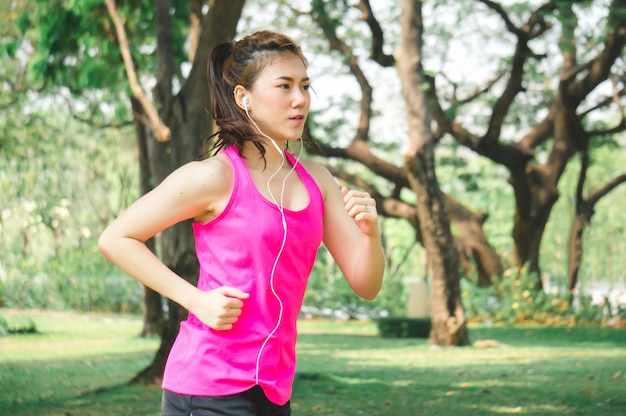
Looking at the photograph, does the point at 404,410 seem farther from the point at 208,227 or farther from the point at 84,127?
the point at 84,127

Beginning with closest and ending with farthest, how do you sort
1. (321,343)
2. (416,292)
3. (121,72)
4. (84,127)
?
(121,72)
(321,343)
(416,292)
(84,127)

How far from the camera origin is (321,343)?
46.2 ft

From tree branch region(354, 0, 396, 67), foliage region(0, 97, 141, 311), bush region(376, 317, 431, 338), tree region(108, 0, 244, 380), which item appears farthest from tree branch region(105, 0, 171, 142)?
foliage region(0, 97, 141, 311)

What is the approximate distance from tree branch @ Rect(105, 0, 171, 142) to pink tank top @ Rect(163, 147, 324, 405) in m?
5.95

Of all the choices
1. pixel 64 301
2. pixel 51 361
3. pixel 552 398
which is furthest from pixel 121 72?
pixel 64 301

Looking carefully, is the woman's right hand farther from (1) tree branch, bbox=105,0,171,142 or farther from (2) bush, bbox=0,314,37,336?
(2) bush, bbox=0,314,37,336

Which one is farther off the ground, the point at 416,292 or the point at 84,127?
the point at 84,127

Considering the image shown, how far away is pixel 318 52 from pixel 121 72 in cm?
934

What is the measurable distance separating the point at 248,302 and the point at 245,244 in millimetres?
145

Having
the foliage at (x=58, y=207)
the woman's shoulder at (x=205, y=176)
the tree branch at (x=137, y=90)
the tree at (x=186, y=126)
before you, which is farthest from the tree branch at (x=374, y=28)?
the woman's shoulder at (x=205, y=176)

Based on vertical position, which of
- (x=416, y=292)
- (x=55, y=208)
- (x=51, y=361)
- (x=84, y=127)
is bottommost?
(x=51, y=361)

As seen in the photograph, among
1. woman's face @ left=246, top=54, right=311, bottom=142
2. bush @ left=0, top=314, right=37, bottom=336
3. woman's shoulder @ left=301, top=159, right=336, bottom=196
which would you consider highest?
woman's face @ left=246, top=54, right=311, bottom=142

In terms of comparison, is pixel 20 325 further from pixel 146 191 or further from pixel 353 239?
pixel 353 239

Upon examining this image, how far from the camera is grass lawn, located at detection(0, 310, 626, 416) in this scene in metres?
7.57
